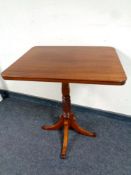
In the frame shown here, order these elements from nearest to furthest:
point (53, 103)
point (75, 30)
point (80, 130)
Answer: point (75, 30) → point (80, 130) → point (53, 103)

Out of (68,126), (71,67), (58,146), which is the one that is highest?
(71,67)

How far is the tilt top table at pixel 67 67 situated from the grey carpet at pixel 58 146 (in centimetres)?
11

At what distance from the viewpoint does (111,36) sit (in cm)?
145

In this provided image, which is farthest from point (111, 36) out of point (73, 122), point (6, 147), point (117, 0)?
point (6, 147)

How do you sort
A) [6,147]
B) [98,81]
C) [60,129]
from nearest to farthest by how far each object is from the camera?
1. [98,81]
2. [6,147]
3. [60,129]

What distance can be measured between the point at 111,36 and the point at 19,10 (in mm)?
887

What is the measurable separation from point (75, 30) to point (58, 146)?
39.8 inches

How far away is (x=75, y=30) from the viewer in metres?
1.55

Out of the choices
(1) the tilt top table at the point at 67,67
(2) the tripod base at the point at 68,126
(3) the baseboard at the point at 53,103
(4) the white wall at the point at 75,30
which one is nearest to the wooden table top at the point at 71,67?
(1) the tilt top table at the point at 67,67

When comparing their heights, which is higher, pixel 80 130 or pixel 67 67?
A: pixel 67 67

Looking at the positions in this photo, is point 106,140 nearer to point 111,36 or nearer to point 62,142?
point 62,142

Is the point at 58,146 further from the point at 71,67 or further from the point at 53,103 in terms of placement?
the point at 71,67

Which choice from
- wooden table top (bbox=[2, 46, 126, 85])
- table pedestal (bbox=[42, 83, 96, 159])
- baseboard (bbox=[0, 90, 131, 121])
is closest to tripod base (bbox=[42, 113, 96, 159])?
table pedestal (bbox=[42, 83, 96, 159])

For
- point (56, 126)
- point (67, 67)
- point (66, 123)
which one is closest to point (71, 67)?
point (67, 67)
